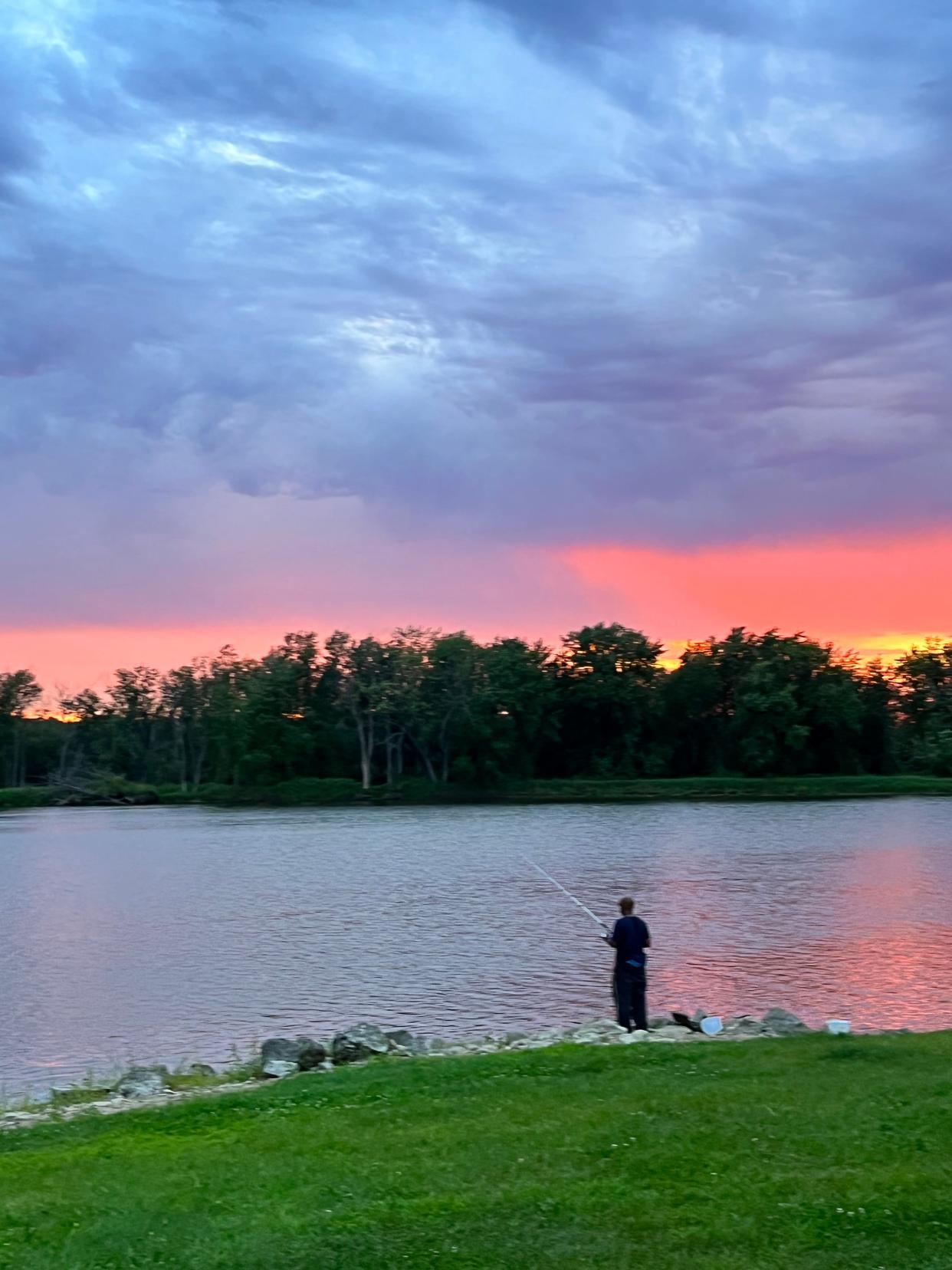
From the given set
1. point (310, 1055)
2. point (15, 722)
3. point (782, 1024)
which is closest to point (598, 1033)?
point (782, 1024)

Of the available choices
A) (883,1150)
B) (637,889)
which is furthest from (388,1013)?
(637,889)

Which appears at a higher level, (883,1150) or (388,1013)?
(883,1150)

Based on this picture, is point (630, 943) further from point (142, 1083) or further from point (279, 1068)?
point (142, 1083)

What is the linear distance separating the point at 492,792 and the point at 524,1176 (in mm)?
106651

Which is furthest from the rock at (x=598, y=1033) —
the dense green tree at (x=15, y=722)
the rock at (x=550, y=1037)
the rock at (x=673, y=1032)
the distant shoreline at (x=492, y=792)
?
the dense green tree at (x=15, y=722)

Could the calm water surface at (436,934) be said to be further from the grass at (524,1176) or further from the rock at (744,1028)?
the grass at (524,1176)

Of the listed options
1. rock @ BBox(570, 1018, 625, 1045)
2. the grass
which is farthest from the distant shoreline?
the grass

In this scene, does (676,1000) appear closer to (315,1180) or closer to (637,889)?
(315,1180)

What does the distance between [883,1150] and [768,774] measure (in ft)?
359

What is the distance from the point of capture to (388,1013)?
22.5m

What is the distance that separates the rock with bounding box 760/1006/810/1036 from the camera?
1656 centimetres

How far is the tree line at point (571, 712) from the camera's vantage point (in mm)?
114812

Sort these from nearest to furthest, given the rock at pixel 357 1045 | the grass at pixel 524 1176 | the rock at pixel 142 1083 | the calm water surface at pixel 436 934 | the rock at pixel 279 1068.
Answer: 1. the grass at pixel 524 1176
2. the rock at pixel 142 1083
3. the rock at pixel 279 1068
4. the rock at pixel 357 1045
5. the calm water surface at pixel 436 934

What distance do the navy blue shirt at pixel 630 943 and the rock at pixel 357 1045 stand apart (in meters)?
3.24
